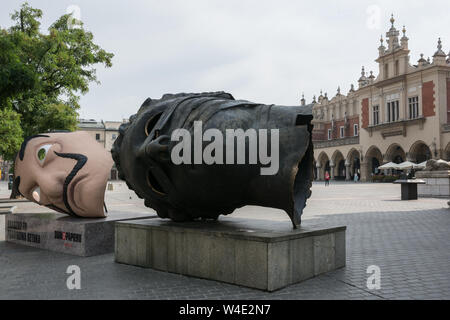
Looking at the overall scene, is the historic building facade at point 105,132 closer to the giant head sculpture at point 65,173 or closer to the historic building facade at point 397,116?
the historic building facade at point 397,116

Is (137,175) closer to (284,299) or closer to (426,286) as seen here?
(284,299)

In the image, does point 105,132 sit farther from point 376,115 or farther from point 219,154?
point 219,154

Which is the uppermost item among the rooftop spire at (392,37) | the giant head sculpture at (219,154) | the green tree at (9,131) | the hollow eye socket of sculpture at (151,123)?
the rooftop spire at (392,37)

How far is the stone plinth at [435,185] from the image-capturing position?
2097cm

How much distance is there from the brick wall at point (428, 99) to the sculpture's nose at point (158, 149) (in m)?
38.9

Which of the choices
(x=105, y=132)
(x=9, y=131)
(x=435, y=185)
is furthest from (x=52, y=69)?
(x=105, y=132)

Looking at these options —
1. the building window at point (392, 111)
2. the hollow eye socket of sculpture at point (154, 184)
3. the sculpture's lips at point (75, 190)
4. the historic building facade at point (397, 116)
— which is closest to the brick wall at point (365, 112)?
the historic building facade at point (397, 116)

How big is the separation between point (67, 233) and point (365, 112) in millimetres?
44896

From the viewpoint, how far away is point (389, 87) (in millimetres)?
42875

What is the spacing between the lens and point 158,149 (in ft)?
16.3

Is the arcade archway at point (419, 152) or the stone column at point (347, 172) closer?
the arcade archway at point (419, 152)

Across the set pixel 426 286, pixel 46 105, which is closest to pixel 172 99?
pixel 426 286

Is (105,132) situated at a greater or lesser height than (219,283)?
greater
